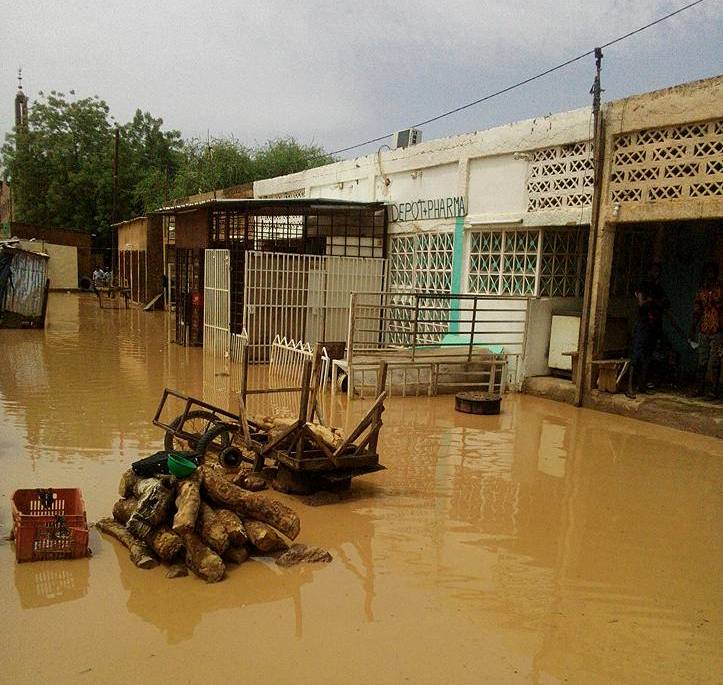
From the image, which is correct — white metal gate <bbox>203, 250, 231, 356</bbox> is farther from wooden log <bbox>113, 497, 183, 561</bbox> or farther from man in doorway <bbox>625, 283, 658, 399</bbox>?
wooden log <bbox>113, 497, 183, 561</bbox>

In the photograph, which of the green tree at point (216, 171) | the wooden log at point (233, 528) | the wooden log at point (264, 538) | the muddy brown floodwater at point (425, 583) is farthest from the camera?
the green tree at point (216, 171)

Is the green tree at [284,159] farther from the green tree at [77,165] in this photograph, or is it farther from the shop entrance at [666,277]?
the shop entrance at [666,277]

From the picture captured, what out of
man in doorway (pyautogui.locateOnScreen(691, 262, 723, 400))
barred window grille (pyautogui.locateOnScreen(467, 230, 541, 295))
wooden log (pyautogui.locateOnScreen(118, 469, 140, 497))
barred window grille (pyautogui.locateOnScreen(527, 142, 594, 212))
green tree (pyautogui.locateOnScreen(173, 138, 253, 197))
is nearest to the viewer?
wooden log (pyautogui.locateOnScreen(118, 469, 140, 497))

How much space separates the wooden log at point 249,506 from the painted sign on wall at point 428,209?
9.14 metres

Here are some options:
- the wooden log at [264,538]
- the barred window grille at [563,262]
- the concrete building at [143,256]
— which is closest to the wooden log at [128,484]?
the wooden log at [264,538]

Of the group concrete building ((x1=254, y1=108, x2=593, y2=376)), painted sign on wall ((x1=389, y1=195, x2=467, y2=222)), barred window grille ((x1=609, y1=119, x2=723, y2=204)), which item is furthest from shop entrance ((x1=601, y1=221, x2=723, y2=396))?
painted sign on wall ((x1=389, y1=195, x2=467, y2=222))

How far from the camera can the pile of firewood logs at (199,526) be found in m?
4.58

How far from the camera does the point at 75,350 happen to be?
592 inches

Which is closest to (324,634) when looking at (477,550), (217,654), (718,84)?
(217,654)

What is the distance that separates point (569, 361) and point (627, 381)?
101cm

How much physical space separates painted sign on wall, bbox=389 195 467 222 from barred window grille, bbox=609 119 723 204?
353cm

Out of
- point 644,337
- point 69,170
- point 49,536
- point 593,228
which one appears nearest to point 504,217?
point 593,228

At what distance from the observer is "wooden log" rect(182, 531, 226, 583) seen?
175 inches

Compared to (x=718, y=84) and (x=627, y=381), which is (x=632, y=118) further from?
(x=627, y=381)
